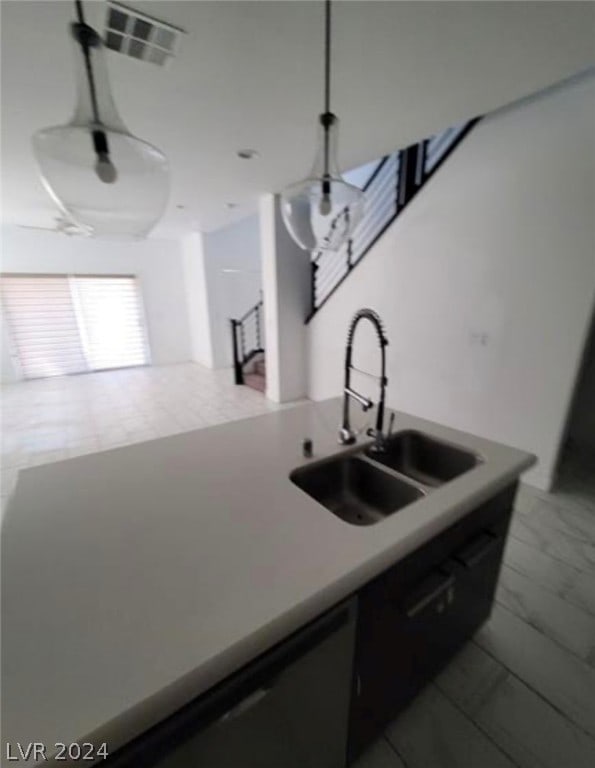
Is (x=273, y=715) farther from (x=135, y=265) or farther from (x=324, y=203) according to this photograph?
(x=135, y=265)

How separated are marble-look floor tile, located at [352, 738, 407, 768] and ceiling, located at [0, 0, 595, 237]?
282 cm

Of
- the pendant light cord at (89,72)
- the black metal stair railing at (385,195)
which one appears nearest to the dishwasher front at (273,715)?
the pendant light cord at (89,72)

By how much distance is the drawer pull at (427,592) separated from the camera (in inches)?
37.2

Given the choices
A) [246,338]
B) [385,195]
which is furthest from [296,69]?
[246,338]

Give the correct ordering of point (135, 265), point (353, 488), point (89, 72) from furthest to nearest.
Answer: point (135, 265) < point (353, 488) < point (89, 72)

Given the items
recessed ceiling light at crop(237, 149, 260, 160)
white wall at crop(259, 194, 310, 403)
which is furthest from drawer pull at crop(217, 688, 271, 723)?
white wall at crop(259, 194, 310, 403)

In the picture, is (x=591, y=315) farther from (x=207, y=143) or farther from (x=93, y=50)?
(x=207, y=143)

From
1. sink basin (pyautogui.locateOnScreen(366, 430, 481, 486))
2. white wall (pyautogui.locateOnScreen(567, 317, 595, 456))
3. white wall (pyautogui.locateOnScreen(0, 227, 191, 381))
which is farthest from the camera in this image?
white wall (pyautogui.locateOnScreen(0, 227, 191, 381))

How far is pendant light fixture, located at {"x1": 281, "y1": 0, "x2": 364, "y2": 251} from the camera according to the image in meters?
1.39

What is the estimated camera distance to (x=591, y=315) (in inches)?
84.4

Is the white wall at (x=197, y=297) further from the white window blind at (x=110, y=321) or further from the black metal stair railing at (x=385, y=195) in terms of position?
the black metal stair railing at (x=385, y=195)

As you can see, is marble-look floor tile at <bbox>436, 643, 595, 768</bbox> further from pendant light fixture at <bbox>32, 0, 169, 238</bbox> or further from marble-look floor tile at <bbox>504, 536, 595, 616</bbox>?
pendant light fixture at <bbox>32, 0, 169, 238</bbox>

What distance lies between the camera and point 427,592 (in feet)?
3.20

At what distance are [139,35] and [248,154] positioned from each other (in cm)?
137
